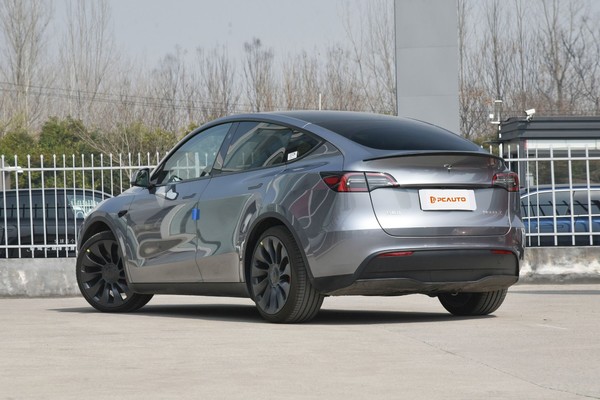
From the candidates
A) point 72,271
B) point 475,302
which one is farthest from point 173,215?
point 72,271

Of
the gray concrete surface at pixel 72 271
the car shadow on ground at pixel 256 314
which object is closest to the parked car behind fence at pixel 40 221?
the gray concrete surface at pixel 72 271

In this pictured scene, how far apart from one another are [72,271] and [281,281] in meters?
6.44

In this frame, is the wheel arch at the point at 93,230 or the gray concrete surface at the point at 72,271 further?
the gray concrete surface at the point at 72,271

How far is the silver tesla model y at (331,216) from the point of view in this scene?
8102 millimetres

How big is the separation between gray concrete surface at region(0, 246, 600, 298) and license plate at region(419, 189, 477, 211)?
253 inches

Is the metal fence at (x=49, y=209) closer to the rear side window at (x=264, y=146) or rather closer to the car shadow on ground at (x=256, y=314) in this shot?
the car shadow on ground at (x=256, y=314)

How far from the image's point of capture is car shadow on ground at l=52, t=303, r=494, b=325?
902cm

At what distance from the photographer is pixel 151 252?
9828 millimetres

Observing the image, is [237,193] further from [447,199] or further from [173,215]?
[447,199]

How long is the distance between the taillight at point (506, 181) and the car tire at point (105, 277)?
3198 millimetres

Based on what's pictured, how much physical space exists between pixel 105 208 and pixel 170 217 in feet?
3.46

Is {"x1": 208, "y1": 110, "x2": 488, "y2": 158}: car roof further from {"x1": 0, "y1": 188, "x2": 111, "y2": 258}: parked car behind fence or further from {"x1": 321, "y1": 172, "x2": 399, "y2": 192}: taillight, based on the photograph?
{"x1": 0, "y1": 188, "x2": 111, "y2": 258}: parked car behind fence

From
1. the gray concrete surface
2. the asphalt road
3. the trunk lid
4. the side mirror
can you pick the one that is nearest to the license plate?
the trunk lid

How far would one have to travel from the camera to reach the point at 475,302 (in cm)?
934
